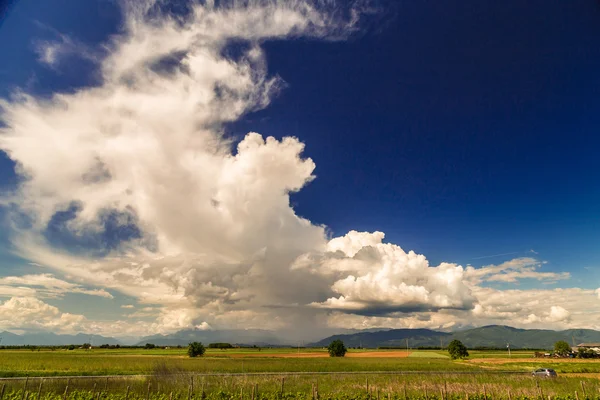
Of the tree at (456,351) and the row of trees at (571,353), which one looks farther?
the row of trees at (571,353)

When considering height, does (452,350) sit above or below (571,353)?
above

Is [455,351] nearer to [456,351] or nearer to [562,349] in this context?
[456,351]

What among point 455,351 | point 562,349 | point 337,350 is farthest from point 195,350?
point 562,349

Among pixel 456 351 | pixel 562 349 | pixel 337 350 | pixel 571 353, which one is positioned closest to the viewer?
pixel 456 351

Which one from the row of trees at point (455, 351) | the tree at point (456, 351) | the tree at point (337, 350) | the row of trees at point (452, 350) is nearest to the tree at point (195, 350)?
the row of trees at point (452, 350)

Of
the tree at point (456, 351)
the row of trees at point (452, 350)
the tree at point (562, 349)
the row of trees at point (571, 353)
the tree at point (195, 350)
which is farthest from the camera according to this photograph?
the tree at point (562, 349)

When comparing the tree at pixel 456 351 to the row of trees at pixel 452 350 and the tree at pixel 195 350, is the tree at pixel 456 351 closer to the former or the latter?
the row of trees at pixel 452 350

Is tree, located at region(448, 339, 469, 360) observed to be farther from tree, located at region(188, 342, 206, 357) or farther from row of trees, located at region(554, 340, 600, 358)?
tree, located at region(188, 342, 206, 357)

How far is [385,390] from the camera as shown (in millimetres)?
37156

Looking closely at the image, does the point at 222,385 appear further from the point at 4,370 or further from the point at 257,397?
the point at 4,370

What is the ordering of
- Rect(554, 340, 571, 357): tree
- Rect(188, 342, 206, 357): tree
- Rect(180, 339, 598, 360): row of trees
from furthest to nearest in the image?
Rect(554, 340, 571, 357): tree, Rect(180, 339, 598, 360): row of trees, Rect(188, 342, 206, 357): tree

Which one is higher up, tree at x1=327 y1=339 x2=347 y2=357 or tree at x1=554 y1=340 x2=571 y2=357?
tree at x1=327 y1=339 x2=347 y2=357

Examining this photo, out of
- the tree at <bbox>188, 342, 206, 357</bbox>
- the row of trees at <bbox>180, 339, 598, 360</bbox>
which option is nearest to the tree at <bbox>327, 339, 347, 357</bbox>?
the row of trees at <bbox>180, 339, 598, 360</bbox>

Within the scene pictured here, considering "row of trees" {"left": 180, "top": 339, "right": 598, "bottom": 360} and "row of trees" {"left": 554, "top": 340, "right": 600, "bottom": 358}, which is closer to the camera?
"row of trees" {"left": 180, "top": 339, "right": 598, "bottom": 360}
